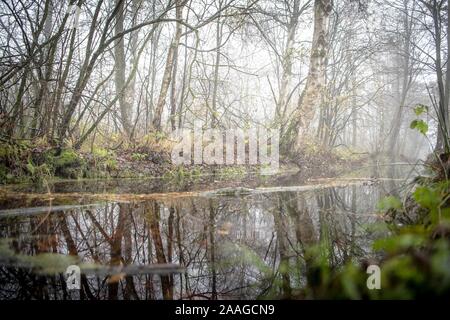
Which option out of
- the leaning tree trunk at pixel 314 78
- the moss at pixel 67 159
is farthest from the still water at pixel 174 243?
the leaning tree trunk at pixel 314 78

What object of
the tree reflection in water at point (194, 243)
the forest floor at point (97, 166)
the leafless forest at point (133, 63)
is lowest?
the tree reflection in water at point (194, 243)

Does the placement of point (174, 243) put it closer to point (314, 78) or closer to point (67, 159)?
point (67, 159)

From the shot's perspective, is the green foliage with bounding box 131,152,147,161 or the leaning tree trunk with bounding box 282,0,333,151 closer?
the green foliage with bounding box 131,152,147,161

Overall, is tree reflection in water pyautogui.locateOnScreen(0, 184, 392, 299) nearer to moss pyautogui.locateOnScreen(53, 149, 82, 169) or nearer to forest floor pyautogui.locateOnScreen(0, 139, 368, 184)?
forest floor pyautogui.locateOnScreen(0, 139, 368, 184)

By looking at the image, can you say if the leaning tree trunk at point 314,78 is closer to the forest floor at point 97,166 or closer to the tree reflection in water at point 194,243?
the forest floor at point 97,166

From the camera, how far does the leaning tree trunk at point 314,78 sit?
25.0 ft

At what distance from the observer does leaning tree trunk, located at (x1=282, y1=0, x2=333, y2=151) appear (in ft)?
25.0

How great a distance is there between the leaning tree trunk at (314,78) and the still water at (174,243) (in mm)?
5372

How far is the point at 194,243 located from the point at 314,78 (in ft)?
23.6

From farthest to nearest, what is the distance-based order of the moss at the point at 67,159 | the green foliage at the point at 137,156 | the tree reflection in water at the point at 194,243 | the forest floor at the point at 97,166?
the green foliage at the point at 137,156, the moss at the point at 67,159, the forest floor at the point at 97,166, the tree reflection in water at the point at 194,243

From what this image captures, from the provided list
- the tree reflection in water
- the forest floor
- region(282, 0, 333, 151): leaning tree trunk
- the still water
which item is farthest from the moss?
region(282, 0, 333, 151): leaning tree trunk

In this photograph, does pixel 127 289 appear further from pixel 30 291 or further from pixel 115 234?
pixel 115 234

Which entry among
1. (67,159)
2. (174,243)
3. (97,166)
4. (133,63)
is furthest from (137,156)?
(174,243)

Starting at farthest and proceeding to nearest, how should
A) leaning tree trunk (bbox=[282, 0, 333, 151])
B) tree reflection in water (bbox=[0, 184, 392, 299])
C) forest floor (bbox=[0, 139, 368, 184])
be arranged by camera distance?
1. leaning tree trunk (bbox=[282, 0, 333, 151])
2. forest floor (bbox=[0, 139, 368, 184])
3. tree reflection in water (bbox=[0, 184, 392, 299])
